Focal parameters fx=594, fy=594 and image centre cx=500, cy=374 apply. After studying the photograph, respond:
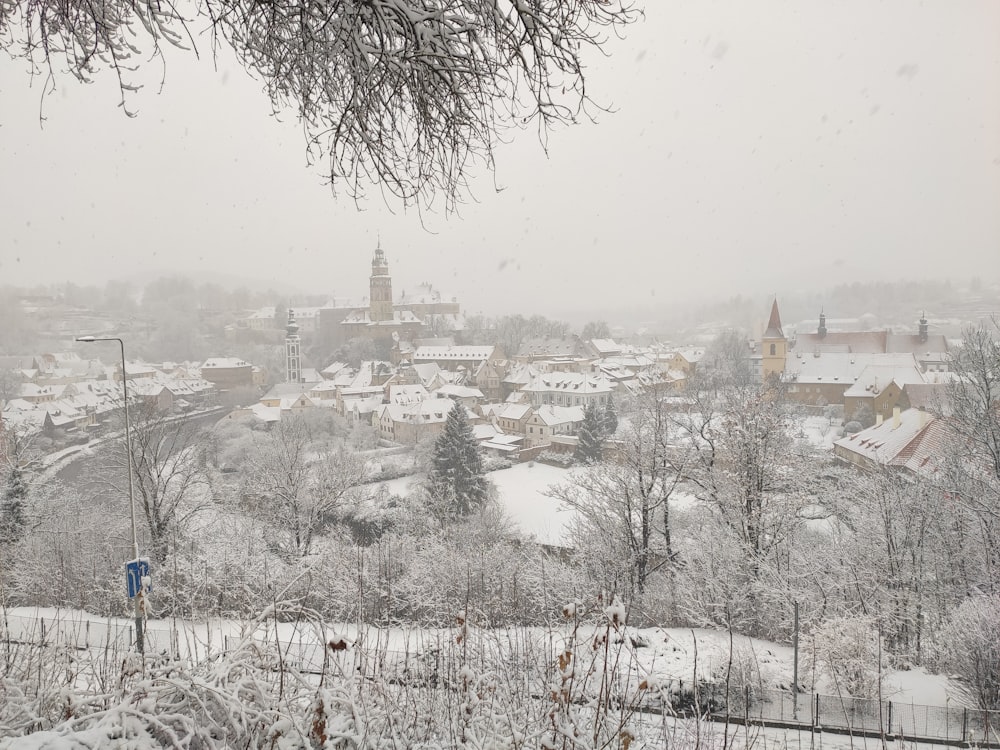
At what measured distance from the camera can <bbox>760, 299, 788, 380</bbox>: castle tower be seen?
2748cm

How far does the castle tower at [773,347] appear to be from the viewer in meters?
27.5

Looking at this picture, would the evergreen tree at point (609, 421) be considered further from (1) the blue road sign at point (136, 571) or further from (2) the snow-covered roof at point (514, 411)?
(1) the blue road sign at point (136, 571)

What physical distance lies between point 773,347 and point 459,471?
57.4ft

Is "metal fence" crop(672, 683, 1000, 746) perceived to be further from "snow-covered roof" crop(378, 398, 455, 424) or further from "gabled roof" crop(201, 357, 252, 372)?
"gabled roof" crop(201, 357, 252, 372)

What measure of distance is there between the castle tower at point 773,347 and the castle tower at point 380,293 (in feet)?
87.0

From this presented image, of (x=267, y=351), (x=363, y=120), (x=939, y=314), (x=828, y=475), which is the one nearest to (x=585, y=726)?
(x=363, y=120)

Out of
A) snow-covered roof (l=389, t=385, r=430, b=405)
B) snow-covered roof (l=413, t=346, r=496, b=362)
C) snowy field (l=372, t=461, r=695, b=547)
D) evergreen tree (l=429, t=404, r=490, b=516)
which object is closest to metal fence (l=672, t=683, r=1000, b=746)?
snowy field (l=372, t=461, r=695, b=547)

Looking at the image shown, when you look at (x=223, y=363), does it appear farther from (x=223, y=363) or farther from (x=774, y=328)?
(x=774, y=328)

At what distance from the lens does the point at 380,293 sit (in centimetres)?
4462

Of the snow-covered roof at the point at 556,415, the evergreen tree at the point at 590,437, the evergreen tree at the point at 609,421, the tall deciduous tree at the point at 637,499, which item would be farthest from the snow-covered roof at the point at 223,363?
the tall deciduous tree at the point at 637,499

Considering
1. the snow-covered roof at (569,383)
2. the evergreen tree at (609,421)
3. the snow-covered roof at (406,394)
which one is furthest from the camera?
the snow-covered roof at (569,383)

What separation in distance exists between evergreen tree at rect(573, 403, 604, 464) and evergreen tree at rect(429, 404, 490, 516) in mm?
5468

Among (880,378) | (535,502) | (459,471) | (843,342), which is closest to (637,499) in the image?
(535,502)

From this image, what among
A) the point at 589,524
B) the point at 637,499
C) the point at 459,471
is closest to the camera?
the point at 637,499
